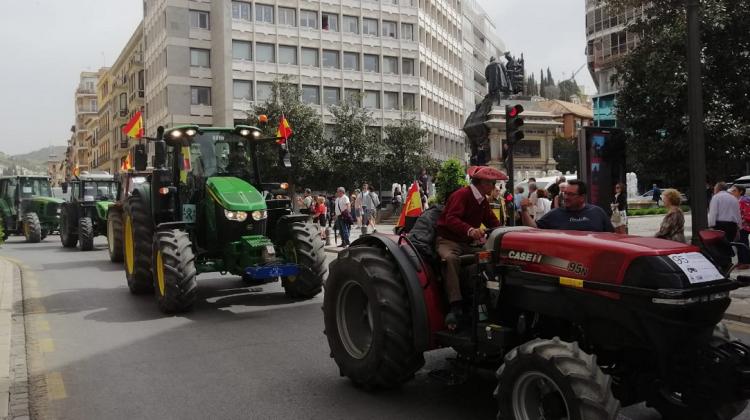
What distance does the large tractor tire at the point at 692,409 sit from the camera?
3711mm

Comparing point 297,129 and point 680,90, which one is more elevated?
point 297,129

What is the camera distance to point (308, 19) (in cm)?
5591

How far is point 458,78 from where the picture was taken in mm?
73688

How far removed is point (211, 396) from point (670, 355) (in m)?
3.70

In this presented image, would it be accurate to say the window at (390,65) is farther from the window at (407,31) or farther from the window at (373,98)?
the window at (407,31)

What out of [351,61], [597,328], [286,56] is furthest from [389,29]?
[597,328]

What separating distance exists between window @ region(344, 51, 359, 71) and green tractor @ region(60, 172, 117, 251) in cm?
3668

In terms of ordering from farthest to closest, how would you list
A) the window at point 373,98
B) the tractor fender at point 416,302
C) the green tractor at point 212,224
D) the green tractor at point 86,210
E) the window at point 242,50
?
the window at point 373,98
the window at point 242,50
the green tractor at point 86,210
the green tractor at point 212,224
the tractor fender at point 416,302

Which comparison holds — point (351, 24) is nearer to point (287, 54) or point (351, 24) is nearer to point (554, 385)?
point (287, 54)

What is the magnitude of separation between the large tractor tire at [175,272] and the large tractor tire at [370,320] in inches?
149

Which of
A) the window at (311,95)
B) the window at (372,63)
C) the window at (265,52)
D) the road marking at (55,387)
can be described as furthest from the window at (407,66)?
the road marking at (55,387)

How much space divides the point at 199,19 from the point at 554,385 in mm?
54817

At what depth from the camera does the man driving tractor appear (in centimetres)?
505

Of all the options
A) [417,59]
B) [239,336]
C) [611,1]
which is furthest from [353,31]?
[239,336]
